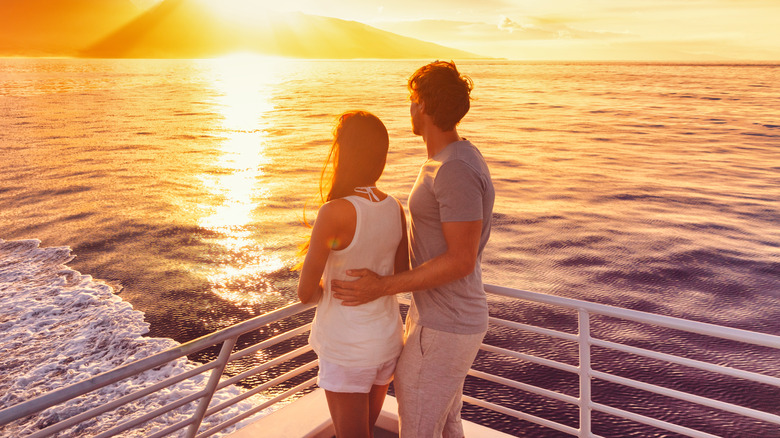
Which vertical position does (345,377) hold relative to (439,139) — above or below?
below

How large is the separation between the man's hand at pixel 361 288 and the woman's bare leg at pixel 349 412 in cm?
43

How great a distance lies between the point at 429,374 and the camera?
2182 mm

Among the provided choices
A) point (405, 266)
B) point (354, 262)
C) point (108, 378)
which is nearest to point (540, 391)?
point (405, 266)

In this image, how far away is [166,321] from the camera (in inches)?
388

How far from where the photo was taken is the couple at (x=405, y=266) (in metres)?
1.96

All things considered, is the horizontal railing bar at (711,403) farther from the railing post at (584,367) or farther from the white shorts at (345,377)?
the white shorts at (345,377)

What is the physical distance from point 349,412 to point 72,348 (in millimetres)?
7601

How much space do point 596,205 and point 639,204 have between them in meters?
1.69

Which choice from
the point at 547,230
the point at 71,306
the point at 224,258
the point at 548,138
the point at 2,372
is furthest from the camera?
the point at 548,138

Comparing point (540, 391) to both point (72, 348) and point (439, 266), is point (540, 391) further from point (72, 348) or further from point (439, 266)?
point (72, 348)

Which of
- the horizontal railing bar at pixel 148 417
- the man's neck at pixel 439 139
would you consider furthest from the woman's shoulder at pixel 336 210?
the horizontal railing bar at pixel 148 417

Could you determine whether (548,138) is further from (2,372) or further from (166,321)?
(2,372)

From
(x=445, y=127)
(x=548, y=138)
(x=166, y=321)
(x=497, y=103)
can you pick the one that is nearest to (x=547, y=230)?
(x=166, y=321)

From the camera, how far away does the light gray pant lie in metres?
2.13
